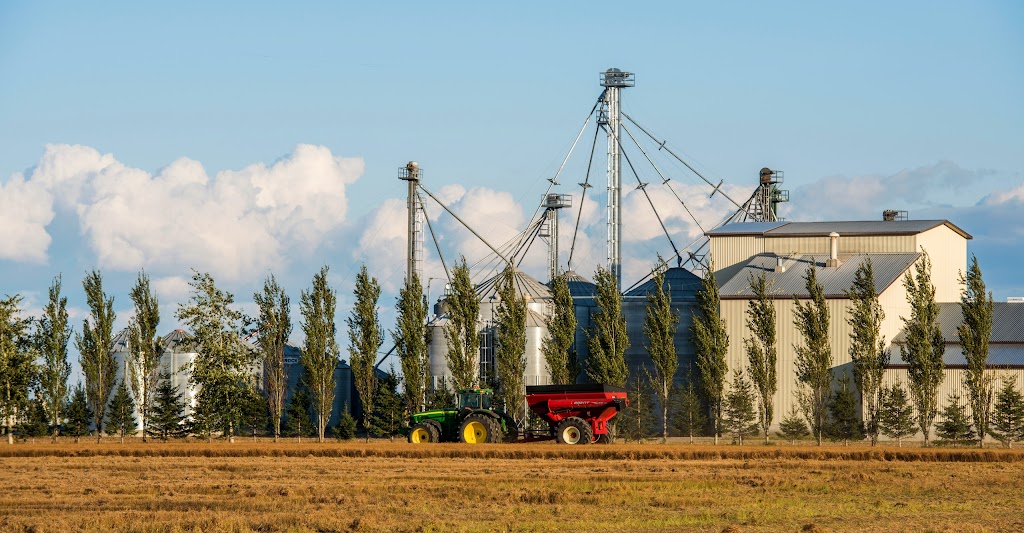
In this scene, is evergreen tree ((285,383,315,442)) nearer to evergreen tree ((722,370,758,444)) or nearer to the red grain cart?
the red grain cart

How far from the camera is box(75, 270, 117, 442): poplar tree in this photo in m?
68.5

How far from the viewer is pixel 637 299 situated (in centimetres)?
7606

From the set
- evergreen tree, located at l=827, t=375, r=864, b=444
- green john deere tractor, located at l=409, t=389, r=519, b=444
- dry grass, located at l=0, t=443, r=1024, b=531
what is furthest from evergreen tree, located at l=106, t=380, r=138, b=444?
evergreen tree, located at l=827, t=375, r=864, b=444

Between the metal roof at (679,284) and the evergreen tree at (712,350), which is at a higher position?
the metal roof at (679,284)

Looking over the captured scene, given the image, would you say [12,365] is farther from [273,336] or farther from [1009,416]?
[1009,416]

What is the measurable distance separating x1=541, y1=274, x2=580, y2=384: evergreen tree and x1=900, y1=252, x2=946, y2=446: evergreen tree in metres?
16.9

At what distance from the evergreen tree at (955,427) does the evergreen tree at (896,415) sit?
127 cm

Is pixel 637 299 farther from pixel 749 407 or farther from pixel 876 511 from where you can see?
pixel 876 511

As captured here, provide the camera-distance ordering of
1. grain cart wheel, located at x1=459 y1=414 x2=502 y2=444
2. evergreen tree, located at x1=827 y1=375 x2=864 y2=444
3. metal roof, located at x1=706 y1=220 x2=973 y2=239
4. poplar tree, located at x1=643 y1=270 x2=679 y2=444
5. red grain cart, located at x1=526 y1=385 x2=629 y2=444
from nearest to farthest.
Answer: grain cart wheel, located at x1=459 y1=414 x2=502 y2=444 → red grain cart, located at x1=526 y1=385 x2=629 y2=444 → evergreen tree, located at x1=827 y1=375 x2=864 y2=444 → poplar tree, located at x1=643 y1=270 x2=679 y2=444 → metal roof, located at x1=706 y1=220 x2=973 y2=239

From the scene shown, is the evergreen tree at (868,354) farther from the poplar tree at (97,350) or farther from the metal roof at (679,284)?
the poplar tree at (97,350)

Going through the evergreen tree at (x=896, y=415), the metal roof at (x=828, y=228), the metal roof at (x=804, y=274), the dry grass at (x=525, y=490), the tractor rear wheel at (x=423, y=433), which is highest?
the metal roof at (x=828, y=228)

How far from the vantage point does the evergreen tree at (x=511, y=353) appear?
67438 millimetres

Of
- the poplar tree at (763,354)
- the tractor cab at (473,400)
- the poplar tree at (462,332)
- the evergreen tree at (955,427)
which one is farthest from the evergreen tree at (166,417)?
the evergreen tree at (955,427)

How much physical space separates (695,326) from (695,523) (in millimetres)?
39757
